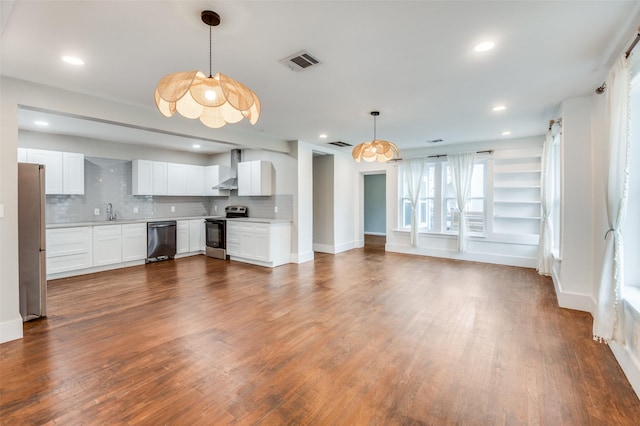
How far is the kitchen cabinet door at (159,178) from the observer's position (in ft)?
21.7

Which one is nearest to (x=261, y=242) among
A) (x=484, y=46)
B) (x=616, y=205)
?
(x=484, y=46)

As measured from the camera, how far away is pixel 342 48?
244cm

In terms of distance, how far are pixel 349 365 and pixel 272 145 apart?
4.66 metres

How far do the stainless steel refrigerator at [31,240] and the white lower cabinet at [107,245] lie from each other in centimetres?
223

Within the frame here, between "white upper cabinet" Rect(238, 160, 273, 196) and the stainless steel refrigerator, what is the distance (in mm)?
3727

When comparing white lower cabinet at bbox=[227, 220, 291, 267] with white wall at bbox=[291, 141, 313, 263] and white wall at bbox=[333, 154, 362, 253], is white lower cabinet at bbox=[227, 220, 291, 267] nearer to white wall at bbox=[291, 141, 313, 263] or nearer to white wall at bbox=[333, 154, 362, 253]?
white wall at bbox=[291, 141, 313, 263]

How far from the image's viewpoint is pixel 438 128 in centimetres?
519

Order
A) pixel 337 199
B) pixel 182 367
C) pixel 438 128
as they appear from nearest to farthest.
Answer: pixel 182 367, pixel 438 128, pixel 337 199

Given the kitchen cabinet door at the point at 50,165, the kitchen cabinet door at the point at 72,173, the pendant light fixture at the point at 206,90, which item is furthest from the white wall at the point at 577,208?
the kitchen cabinet door at the point at 50,165

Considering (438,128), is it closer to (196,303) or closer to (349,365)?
(349,365)

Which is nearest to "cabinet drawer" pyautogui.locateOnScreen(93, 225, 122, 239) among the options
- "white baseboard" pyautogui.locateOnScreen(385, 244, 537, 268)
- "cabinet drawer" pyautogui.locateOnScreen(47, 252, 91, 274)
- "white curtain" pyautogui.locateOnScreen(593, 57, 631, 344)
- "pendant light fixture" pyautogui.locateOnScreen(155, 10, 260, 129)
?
"cabinet drawer" pyautogui.locateOnScreen(47, 252, 91, 274)

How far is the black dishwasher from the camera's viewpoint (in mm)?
6117

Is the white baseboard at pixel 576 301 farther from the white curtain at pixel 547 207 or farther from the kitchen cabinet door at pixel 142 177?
the kitchen cabinet door at pixel 142 177

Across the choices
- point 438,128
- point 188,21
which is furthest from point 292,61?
point 438,128
